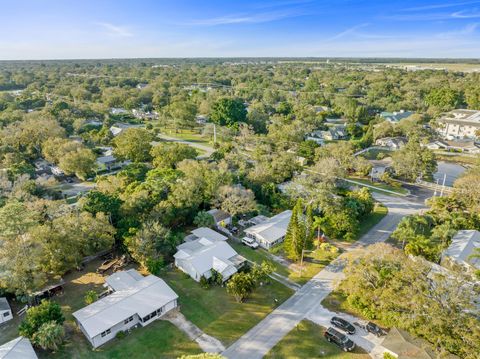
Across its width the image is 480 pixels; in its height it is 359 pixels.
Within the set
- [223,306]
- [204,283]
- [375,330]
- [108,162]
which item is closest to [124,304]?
[204,283]

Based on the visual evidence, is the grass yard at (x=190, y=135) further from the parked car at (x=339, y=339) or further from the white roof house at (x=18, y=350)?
the white roof house at (x=18, y=350)

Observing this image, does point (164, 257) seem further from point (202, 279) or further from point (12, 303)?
point (12, 303)

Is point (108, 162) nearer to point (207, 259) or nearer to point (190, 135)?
point (190, 135)

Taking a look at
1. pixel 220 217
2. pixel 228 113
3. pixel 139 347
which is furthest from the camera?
pixel 228 113

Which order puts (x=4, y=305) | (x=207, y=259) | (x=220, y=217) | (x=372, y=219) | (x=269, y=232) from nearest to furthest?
(x=4, y=305), (x=207, y=259), (x=269, y=232), (x=220, y=217), (x=372, y=219)

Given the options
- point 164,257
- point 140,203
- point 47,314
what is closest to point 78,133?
point 140,203

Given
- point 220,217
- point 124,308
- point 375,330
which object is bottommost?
point 375,330
